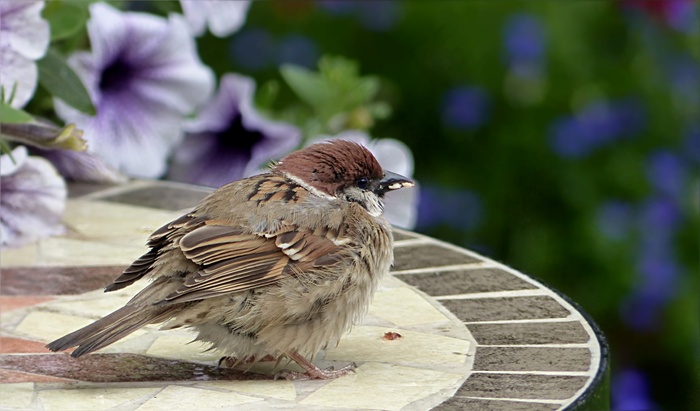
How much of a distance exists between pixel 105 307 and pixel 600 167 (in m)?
2.74

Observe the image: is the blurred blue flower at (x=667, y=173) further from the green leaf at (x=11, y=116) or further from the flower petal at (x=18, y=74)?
the green leaf at (x=11, y=116)

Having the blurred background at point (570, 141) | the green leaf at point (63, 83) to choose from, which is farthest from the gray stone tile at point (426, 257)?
the blurred background at point (570, 141)

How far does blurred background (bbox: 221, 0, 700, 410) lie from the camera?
16.4 ft

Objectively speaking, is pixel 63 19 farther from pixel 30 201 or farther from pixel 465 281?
pixel 465 281

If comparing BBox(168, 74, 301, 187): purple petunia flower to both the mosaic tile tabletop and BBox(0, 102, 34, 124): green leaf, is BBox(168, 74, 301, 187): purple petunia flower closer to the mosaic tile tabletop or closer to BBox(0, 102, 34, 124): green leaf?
the mosaic tile tabletop

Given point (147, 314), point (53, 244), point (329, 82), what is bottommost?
point (53, 244)

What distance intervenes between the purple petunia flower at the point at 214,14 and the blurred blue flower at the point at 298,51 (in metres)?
1.36

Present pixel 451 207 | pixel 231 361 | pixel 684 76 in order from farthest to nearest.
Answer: pixel 684 76 < pixel 451 207 < pixel 231 361

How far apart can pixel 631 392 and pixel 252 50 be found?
7.42ft

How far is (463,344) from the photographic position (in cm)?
272

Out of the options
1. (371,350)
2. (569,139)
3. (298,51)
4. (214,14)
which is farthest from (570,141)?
(371,350)

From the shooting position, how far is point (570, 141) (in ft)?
16.9

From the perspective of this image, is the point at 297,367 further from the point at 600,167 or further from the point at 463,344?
the point at 600,167

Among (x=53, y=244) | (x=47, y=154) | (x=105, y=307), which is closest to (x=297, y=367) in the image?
(x=105, y=307)
